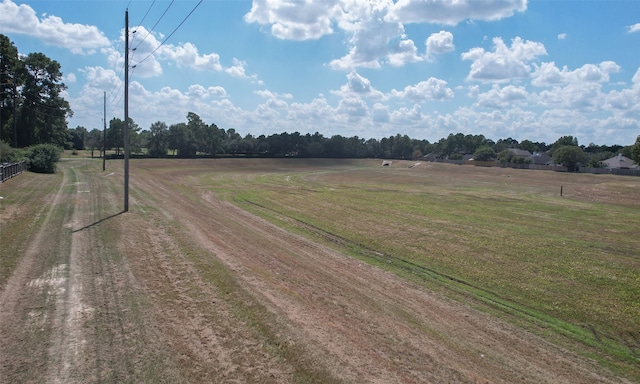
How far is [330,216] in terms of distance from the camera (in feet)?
82.3

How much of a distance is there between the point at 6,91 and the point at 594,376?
236 ft

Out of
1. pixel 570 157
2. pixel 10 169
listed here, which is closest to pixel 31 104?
pixel 10 169

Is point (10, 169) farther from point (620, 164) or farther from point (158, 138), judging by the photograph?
point (620, 164)

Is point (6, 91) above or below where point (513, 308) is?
above

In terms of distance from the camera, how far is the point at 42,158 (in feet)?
132

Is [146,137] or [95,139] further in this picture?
[95,139]

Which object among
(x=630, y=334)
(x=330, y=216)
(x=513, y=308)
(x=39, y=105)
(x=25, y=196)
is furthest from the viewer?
(x=39, y=105)

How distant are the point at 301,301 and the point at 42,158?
40.9m

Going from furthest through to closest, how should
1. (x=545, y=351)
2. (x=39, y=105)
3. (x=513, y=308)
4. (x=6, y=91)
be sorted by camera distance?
(x=39, y=105) → (x=6, y=91) → (x=513, y=308) → (x=545, y=351)

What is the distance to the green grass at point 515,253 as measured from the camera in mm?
10234

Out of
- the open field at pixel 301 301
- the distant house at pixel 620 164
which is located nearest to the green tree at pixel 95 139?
the open field at pixel 301 301

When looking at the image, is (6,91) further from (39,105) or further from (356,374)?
(356,374)

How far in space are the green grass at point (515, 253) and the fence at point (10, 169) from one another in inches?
584

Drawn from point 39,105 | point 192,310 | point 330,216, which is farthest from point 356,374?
point 39,105
